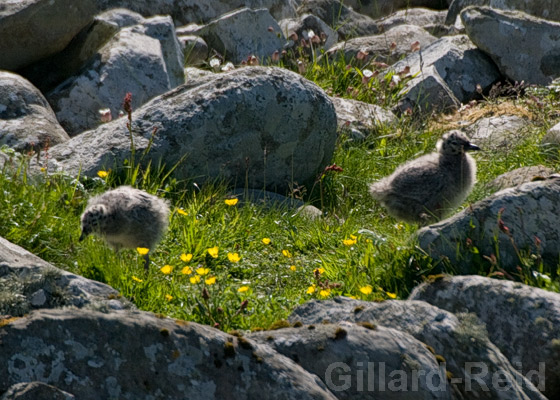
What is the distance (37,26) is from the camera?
1093cm

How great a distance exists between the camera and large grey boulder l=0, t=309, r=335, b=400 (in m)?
3.50

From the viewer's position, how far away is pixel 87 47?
11938mm

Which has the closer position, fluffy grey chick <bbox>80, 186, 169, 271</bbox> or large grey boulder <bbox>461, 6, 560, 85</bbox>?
fluffy grey chick <bbox>80, 186, 169, 271</bbox>

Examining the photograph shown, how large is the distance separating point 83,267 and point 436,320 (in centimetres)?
315

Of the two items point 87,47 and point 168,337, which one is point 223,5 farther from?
point 168,337

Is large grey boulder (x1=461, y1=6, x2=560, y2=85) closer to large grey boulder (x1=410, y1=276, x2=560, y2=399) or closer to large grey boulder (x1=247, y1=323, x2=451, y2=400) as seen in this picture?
large grey boulder (x1=410, y1=276, x2=560, y2=399)

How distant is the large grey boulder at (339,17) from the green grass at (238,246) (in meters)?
8.46

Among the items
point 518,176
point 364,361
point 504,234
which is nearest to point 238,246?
point 504,234

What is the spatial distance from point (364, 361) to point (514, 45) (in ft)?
35.9

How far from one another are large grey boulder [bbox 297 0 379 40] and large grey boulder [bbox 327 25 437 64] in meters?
2.09

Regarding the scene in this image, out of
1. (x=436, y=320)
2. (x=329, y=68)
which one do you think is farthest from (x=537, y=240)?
(x=329, y=68)

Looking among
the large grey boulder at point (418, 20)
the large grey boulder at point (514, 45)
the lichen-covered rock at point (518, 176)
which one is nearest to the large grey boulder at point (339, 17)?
the large grey boulder at point (418, 20)

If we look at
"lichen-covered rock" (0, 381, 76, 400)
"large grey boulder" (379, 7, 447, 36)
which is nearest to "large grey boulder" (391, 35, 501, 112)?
"large grey boulder" (379, 7, 447, 36)

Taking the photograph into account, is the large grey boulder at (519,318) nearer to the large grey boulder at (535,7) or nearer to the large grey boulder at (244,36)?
the large grey boulder at (244,36)
